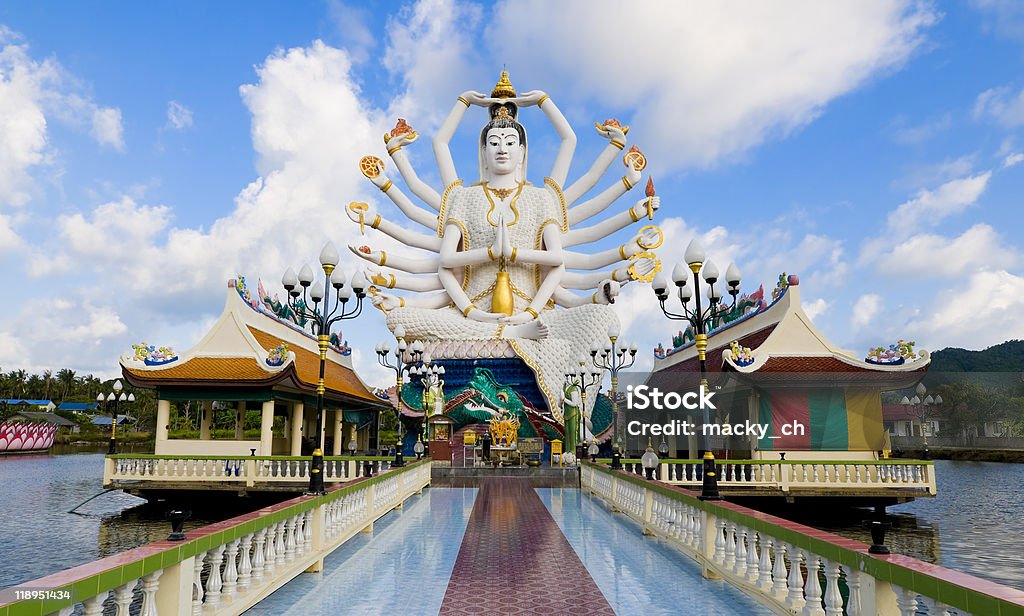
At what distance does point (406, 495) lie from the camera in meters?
15.0

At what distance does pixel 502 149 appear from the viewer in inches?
1281

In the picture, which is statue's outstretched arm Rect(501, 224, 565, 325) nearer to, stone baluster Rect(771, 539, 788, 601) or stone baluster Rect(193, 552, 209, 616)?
stone baluster Rect(771, 539, 788, 601)

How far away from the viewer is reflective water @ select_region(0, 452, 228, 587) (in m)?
12.6

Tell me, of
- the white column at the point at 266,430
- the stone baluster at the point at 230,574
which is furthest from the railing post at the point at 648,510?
the white column at the point at 266,430

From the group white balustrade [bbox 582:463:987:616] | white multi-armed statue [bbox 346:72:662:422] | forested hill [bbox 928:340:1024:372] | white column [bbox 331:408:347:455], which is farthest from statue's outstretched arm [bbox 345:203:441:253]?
forested hill [bbox 928:340:1024:372]

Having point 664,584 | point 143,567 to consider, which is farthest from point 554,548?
point 143,567

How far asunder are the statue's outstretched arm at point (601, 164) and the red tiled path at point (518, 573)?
24733 millimetres

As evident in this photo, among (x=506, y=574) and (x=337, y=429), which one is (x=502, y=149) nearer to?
(x=337, y=429)

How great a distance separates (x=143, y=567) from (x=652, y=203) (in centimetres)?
2960

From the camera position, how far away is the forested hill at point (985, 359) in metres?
62.6

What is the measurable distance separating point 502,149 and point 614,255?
7.42 metres

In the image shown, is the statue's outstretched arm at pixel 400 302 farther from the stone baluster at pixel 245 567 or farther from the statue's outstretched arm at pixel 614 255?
the stone baluster at pixel 245 567

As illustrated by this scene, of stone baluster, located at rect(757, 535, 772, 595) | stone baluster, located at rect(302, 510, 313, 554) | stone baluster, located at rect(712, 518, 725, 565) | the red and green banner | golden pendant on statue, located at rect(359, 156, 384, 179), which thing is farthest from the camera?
golden pendant on statue, located at rect(359, 156, 384, 179)

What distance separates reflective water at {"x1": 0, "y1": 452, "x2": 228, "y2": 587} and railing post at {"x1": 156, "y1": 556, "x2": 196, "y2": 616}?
28.6ft
